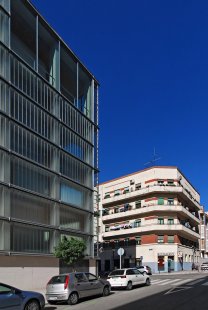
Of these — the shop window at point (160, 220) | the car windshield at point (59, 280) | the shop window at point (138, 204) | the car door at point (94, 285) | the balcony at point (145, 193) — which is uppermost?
the balcony at point (145, 193)

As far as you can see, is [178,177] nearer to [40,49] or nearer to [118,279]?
[40,49]

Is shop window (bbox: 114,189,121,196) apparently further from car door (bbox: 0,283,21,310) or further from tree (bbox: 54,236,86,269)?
car door (bbox: 0,283,21,310)

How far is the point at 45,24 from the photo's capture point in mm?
36156

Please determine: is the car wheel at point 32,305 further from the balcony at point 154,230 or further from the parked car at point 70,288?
the balcony at point 154,230

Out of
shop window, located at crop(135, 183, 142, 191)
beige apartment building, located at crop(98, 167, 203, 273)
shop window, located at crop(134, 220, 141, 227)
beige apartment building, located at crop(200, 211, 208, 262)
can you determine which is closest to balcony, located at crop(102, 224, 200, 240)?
beige apartment building, located at crop(98, 167, 203, 273)

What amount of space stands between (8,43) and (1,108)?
4.65 meters

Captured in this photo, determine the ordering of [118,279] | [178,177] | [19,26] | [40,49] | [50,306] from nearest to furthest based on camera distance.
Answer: [50,306], [118,279], [19,26], [40,49], [178,177]

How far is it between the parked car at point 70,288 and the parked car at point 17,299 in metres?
4.46

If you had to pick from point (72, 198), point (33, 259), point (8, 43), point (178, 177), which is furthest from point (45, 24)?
point (178, 177)

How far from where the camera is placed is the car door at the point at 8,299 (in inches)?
599

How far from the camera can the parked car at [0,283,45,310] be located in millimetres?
15320

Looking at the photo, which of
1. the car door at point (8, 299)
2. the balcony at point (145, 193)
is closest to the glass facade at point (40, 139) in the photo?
the car door at point (8, 299)

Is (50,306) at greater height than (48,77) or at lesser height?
lesser

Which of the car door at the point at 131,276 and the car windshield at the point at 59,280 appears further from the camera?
the car door at the point at 131,276
